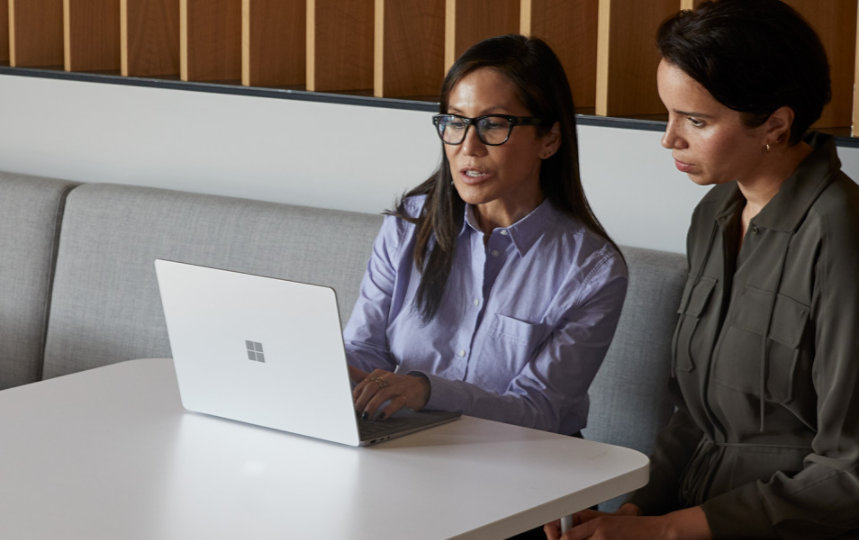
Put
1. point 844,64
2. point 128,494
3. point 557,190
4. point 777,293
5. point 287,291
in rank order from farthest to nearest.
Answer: point 844,64, point 557,190, point 777,293, point 287,291, point 128,494

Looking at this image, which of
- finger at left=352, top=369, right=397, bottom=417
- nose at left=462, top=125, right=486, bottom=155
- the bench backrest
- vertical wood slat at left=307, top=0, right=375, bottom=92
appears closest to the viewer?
finger at left=352, top=369, right=397, bottom=417

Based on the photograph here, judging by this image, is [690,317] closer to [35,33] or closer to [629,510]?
[629,510]

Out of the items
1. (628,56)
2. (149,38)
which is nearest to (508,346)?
(628,56)

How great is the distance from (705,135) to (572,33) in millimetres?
802

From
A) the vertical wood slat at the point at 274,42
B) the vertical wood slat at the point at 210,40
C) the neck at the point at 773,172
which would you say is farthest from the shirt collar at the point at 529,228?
the vertical wood slat at the point at 210,40

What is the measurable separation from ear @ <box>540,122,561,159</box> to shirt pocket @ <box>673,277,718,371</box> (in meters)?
0.29

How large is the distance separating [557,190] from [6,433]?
2.77 feet

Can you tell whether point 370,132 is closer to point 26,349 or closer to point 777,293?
point 26,349

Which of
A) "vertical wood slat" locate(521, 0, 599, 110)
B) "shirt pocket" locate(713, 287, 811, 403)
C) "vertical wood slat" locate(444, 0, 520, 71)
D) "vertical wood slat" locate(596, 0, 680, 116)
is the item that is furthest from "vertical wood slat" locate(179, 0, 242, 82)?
"shirt pocket" locate(713, 287, 811, 403)

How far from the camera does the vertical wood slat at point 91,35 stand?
292 cm

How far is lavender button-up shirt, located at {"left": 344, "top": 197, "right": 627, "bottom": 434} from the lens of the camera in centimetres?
170

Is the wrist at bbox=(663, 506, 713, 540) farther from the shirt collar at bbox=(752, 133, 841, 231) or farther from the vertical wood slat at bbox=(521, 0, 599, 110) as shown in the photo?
the vertical wood slat at bbox=(521, 0, 599, 110)

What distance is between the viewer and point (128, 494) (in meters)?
1.27

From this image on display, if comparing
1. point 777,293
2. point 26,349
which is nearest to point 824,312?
point 777,293
